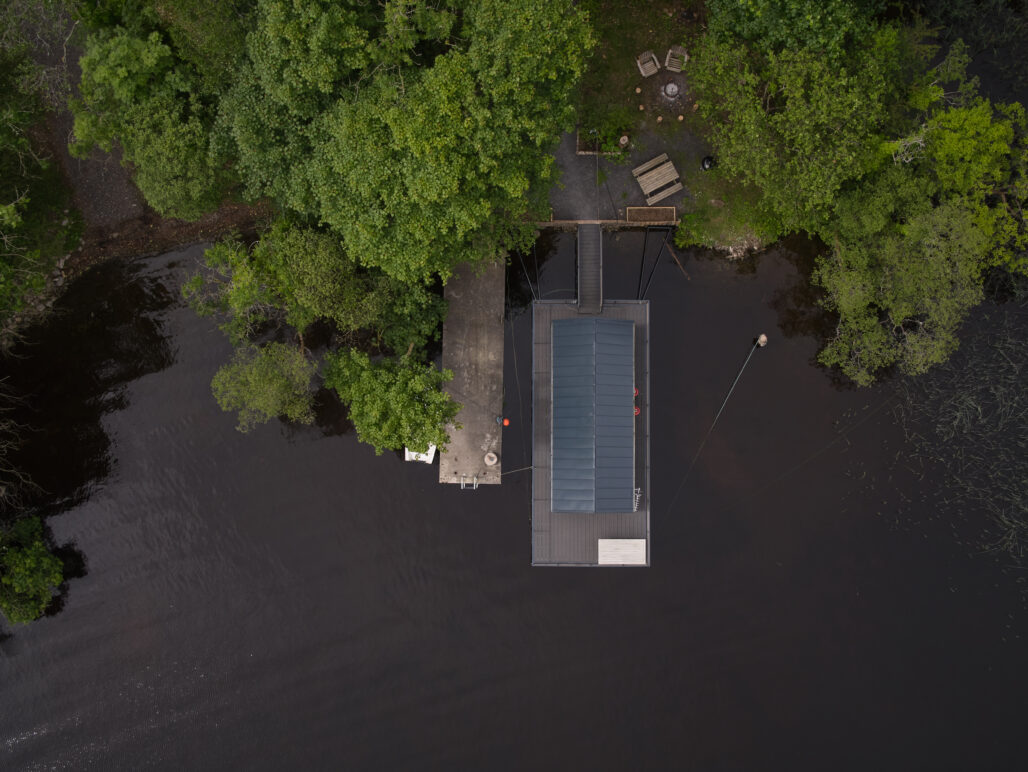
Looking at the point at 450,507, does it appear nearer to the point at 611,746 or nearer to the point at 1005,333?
the point at 611,746

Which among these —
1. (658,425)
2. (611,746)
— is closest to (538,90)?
(658,425)

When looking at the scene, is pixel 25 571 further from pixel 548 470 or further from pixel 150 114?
pixel 548 470

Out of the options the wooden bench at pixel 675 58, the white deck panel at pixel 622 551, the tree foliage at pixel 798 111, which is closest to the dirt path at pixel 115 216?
the wooden bench at pixel 675 58

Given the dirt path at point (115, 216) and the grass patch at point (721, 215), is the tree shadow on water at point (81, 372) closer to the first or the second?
the dirt path at point (115, 216)

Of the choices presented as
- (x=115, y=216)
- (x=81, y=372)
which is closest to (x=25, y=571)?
(x=81, y=372)

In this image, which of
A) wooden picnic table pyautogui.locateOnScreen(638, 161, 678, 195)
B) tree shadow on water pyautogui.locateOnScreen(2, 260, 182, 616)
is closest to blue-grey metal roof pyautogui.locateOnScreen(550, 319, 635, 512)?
wooden picnic table pyautogui.locateOnScreen(638, 161, 678, 195)
